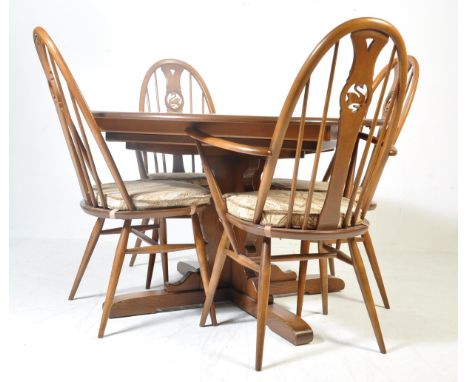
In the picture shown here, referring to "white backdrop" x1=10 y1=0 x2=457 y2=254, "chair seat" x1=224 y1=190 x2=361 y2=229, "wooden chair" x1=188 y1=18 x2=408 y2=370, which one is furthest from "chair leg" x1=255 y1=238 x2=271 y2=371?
"white backdrop" x1=10 y1=0 x2=457 y2=254

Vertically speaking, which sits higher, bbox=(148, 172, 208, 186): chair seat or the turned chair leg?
bbox=(148, 172, 208, 186): chair seat

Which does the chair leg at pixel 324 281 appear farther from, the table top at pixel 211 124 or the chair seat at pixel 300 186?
the table top at pixel 211 124

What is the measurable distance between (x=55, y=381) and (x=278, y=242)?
7.51ft

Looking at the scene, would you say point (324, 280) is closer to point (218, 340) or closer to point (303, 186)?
point (303, 186)

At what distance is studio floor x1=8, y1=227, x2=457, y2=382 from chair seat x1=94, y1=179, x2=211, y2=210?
461 millimetres

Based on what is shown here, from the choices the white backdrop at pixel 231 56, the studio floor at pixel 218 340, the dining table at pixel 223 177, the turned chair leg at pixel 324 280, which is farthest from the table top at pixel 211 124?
the white backdrop at pixel 231 56

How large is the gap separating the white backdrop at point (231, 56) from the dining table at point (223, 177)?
43.9 inches

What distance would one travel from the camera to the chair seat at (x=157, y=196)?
196 centimetres

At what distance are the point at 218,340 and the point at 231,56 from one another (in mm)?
2137

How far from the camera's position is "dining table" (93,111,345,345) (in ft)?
5.96

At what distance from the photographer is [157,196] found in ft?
6.49

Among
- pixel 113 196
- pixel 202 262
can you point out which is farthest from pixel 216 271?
pixel 113 196

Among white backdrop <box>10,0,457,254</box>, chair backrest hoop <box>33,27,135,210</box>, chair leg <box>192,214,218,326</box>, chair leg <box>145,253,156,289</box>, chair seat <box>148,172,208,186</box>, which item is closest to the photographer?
chair backrest hoop <box>33,27,135,210</box>

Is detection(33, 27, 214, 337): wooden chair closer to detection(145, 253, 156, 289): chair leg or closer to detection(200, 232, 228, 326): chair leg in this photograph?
detection(200, 232, 228, 326): chair leg
